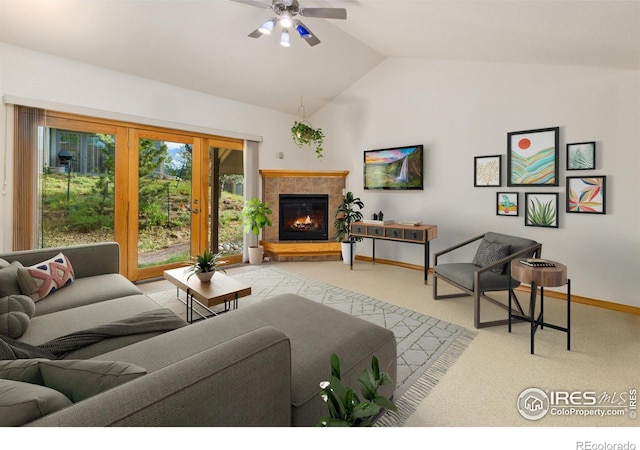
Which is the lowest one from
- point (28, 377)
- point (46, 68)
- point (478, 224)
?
point (28, 377)

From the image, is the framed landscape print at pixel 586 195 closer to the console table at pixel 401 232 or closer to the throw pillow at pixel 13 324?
the console table at pixel 401 232

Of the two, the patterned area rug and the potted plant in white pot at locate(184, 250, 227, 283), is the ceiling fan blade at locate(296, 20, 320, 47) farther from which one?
the patterned area rug

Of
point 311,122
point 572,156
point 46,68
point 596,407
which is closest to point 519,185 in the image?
point 572,156

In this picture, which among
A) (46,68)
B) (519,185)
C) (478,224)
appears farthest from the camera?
(478,224)

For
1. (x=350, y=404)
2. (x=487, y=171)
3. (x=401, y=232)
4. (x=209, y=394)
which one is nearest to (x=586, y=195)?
(x=487, y=171)

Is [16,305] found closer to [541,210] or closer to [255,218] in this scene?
[255,218]

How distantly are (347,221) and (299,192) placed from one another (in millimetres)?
1093

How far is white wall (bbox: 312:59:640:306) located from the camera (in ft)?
10.2

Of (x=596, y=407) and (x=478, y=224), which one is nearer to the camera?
(x=596, y=407)

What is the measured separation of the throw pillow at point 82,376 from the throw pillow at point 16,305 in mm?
1271

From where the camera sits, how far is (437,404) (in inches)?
68.7

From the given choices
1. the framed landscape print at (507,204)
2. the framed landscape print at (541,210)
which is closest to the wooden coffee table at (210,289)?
the framed landscape print at (507,204)

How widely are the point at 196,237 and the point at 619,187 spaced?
5244 millimetres
